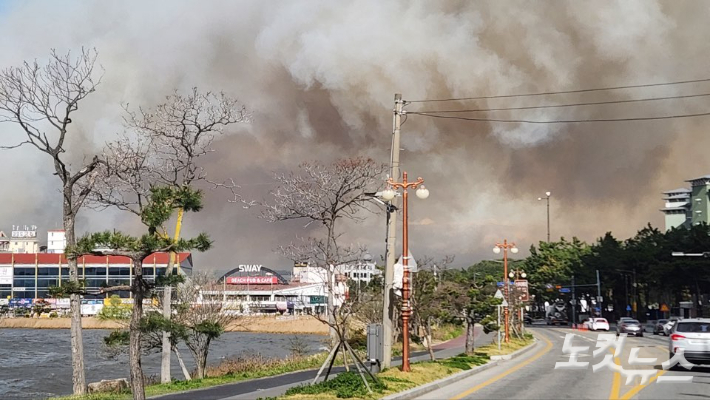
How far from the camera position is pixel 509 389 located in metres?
21.8

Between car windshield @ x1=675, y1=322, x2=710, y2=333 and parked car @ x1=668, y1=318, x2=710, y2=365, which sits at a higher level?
car windshield @ x1=675, y1=322, x2=710, y2=333

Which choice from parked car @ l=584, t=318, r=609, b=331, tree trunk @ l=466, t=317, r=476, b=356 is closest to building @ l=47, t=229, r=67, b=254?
parked car @ l=584, t=318, r=609, b=331

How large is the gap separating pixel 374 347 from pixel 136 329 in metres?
8.36

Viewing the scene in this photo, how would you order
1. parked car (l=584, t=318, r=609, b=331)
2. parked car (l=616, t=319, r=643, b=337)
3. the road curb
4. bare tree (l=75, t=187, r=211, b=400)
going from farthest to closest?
parked car (l=584, t=318, r=609, b=331) → parked car (l=616, t=319, r=643, b=337) → the road curb → bare tree (l=75, t=187, r=211, b=400)

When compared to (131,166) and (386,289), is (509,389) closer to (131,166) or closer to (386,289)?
(386,289)

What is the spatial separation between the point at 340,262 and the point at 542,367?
46.9ft

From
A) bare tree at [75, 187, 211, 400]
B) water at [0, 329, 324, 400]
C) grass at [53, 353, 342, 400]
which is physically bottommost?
water at [0, 329, 324, 400]

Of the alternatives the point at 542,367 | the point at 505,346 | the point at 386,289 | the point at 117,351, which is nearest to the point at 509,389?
the point at 386,289

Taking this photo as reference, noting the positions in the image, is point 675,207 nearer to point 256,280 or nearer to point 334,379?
point 256,280

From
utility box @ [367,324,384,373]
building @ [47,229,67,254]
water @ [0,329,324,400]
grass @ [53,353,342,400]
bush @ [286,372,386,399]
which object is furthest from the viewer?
building @ [47,229,67,254]

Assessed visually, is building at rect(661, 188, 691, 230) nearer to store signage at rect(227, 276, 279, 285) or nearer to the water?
store signage at rect(227, 276, 279, 285)

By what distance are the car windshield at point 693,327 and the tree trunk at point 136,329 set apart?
22.2 m

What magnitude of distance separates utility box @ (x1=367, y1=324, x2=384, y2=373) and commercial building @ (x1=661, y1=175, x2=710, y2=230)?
89604mm

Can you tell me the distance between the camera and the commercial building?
125375mm
